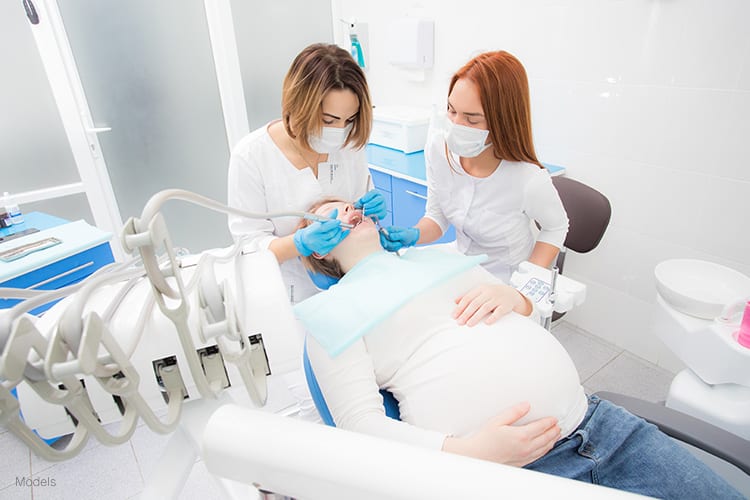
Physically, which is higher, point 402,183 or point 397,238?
point 397,238

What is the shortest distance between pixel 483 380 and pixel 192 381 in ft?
2.04

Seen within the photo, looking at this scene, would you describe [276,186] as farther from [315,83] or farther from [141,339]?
[141,339]

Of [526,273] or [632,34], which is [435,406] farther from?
[632,34]

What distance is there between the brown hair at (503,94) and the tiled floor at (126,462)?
147cm

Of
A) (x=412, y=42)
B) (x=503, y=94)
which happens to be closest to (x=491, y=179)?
(x=503, y=94)

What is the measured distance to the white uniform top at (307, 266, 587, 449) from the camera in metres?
0.91

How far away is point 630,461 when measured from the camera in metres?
0.94

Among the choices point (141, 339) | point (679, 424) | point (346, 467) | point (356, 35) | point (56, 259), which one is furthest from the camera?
point (356, 35)

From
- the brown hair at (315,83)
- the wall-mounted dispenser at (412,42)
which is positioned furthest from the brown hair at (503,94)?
the wall-mounted dispenser at (412,42)

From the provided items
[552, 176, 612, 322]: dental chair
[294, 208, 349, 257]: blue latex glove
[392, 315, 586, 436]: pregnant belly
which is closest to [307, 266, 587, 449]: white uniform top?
[392, 315, 586, 436]: pregnant belly

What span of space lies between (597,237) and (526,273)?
65 cm

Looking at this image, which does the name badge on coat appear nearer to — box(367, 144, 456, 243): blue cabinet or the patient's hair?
the patient's hair

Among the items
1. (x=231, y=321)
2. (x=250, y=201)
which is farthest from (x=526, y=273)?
(x=231, y=321)

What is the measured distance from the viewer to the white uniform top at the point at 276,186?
4.70 feet
